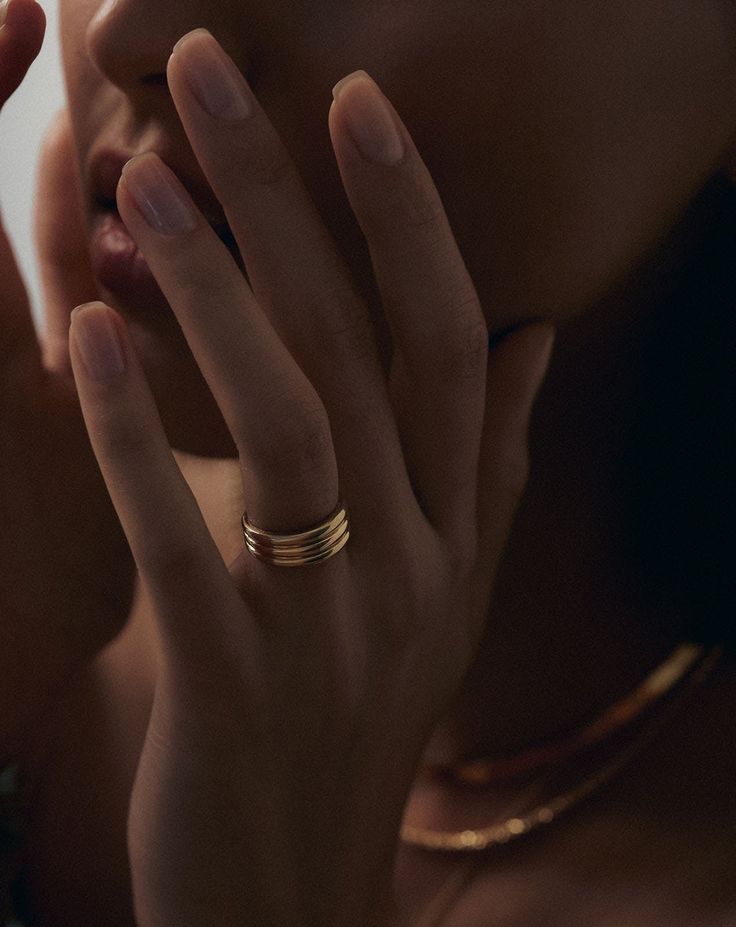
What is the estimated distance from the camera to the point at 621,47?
59 centimetres

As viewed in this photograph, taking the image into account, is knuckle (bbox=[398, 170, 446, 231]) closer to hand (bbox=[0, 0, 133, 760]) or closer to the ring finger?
the ring finger

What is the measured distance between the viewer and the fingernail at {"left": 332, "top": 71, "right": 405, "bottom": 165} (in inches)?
19.9

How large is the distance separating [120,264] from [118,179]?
0.06 metres

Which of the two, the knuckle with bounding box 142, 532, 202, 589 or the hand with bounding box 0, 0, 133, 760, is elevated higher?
the knuckle with bounding box 142, 532, 202, 589

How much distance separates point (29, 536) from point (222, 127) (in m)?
0.47

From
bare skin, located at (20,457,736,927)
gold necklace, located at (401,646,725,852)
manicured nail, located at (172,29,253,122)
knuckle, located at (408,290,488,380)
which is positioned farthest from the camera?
gold necklace, located at (401,646,725,852)

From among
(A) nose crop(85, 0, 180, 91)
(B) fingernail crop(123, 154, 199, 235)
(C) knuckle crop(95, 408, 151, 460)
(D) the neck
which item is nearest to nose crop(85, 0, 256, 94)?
(A) nose crop(85, 0, 180, 91)

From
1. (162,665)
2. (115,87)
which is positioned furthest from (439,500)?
(115,87)

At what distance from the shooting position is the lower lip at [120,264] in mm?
670

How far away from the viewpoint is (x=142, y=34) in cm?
58

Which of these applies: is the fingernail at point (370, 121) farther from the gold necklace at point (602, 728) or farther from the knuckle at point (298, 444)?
the gold necklace at point (602, 728)

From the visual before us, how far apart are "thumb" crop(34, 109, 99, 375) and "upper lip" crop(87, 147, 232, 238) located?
29 centimetres

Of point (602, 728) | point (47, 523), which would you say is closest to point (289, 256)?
point (47, 523)

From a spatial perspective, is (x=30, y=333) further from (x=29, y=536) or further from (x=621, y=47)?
(x=621, y=47)
